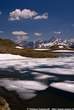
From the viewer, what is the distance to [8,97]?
1884cm

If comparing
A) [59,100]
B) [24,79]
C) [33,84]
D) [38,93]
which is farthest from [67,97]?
[24,79]

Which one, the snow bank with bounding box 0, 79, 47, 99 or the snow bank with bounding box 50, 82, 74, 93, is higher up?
the snow bank with bounding box 0, 79, 47, 99

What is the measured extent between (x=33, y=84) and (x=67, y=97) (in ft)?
17.7

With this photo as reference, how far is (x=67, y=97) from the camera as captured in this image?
19234 mm

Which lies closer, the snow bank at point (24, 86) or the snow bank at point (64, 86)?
the snow bank at point (24, 86)

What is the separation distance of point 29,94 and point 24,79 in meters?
6.21

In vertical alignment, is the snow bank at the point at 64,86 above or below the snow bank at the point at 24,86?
below

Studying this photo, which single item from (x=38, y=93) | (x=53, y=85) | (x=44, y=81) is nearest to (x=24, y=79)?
(x=44, y=81)

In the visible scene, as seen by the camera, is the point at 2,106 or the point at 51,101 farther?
the point at 51,101

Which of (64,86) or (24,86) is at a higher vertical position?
(24,86)

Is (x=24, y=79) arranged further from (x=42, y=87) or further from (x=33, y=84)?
(x=42, y=87)

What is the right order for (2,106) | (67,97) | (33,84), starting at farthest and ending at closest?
(33,84) → (67,97) → (2,106)

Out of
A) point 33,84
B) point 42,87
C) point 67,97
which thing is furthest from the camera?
point 33,84

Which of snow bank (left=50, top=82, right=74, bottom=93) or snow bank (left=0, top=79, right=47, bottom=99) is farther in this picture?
snow bank (left=50, top=82, right=74, bottom=93)
